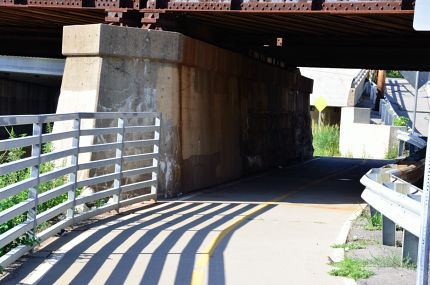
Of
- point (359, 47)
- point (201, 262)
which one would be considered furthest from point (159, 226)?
point (359, 47)

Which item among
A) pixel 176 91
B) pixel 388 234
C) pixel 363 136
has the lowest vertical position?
pixel 388 234

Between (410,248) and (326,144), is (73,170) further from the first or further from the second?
(326,144)

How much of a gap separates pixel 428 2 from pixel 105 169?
25.4 feet

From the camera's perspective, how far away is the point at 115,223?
31.0 ft

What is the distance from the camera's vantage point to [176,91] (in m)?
13.0

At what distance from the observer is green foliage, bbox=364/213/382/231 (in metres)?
9.65

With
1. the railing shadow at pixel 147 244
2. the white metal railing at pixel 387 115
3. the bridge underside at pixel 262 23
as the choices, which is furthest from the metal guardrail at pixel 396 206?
the white metal railing at pixel 387 115

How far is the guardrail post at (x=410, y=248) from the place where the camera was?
23.5 ft

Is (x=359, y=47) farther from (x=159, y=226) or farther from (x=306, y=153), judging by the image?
(x=159, y=226)

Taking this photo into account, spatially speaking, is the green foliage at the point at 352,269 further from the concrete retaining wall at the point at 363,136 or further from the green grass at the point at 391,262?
the concrete retaining wall at the point at 363,136

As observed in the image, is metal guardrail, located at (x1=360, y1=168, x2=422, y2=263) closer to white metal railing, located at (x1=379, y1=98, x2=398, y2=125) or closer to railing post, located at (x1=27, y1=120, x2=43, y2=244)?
railing post, located at (x1=27, y1=120, x2=43, y2=244)

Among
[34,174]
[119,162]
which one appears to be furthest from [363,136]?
[34,174]

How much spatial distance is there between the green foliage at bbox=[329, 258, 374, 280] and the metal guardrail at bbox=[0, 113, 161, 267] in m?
3.45

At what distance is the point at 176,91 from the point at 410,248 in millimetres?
6860
